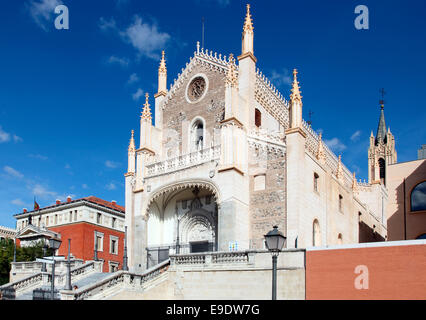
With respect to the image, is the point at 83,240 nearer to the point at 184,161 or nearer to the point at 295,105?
the point at 184,161

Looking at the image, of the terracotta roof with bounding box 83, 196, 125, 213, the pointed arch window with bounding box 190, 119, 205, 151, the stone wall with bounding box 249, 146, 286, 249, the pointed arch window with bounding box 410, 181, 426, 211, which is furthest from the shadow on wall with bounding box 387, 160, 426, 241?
the terracotta roof with bounding box 83, 196, 125, 213

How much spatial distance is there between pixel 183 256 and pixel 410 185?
1568 centimetres

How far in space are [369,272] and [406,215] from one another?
13436mm

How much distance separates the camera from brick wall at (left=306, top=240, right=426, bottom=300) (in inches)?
680

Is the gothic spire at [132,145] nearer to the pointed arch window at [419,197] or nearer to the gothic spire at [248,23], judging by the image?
the gothic spire at [248,23]

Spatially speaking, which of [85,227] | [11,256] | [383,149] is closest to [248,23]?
[85,227]

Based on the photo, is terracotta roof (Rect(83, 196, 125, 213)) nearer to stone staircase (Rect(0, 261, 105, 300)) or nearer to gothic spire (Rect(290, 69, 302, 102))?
stone staircase (Rect(0, 261, 105, 300))

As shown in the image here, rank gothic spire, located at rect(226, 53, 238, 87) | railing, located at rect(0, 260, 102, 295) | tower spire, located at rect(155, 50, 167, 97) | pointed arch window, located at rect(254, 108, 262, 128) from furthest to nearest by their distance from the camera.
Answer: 1. tower spire, located at rect(155, 50, 167, 97)
2. pointed arch window, located at rect(254, 108, 262, 128)
3. gothic spire, located at rect(226, 53, 238, 87)
4. railing, located at rect(0, 260, 102, 295)

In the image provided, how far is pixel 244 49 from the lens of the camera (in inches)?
1234

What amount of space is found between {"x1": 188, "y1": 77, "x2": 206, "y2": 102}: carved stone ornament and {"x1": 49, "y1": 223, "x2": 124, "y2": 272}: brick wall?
19.1 m

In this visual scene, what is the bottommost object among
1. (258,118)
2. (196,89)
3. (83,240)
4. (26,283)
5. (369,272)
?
(26,283)

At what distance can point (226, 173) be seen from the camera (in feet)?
91.1
